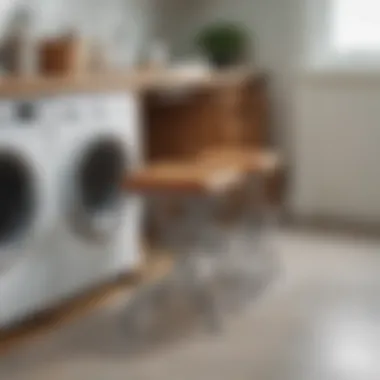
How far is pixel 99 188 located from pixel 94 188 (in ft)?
0.12

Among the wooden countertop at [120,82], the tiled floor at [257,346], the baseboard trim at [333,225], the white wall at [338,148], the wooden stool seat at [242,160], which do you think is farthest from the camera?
the white wall at [338,148]

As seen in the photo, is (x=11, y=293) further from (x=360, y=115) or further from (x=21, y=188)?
(x=360, y=115)

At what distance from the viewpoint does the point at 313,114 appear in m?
4.82

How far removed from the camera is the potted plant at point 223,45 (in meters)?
4.82

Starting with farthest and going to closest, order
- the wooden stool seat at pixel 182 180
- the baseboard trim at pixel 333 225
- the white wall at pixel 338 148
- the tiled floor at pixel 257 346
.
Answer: the white wall at pixel 338 148
the baseboard trim at pixel 333 225
the wooden stool seat at pixel 182 180
the tiled floor at pixel 257 346

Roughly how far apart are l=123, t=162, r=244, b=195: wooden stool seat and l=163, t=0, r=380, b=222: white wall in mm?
1632

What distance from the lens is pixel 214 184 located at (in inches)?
119

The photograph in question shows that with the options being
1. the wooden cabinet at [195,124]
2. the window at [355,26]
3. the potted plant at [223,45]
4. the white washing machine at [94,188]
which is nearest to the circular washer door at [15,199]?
the white washing machine at [94,188]

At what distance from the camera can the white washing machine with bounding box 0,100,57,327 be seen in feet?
9.38

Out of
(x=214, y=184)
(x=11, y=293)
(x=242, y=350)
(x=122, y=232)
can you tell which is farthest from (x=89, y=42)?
(x=242, y=350)

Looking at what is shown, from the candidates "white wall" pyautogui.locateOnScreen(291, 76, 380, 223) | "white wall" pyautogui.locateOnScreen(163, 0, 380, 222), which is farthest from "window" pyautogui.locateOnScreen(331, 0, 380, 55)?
"white wall" pyautogui.locateOnScreen(291, 76, 380, 223)

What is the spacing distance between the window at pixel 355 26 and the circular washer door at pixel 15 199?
2.56 metres

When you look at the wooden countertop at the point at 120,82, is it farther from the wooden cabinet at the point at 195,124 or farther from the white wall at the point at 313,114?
the white wall at the point at 313,114

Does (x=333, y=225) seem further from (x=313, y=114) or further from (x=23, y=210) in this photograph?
(x=23, y=210)
